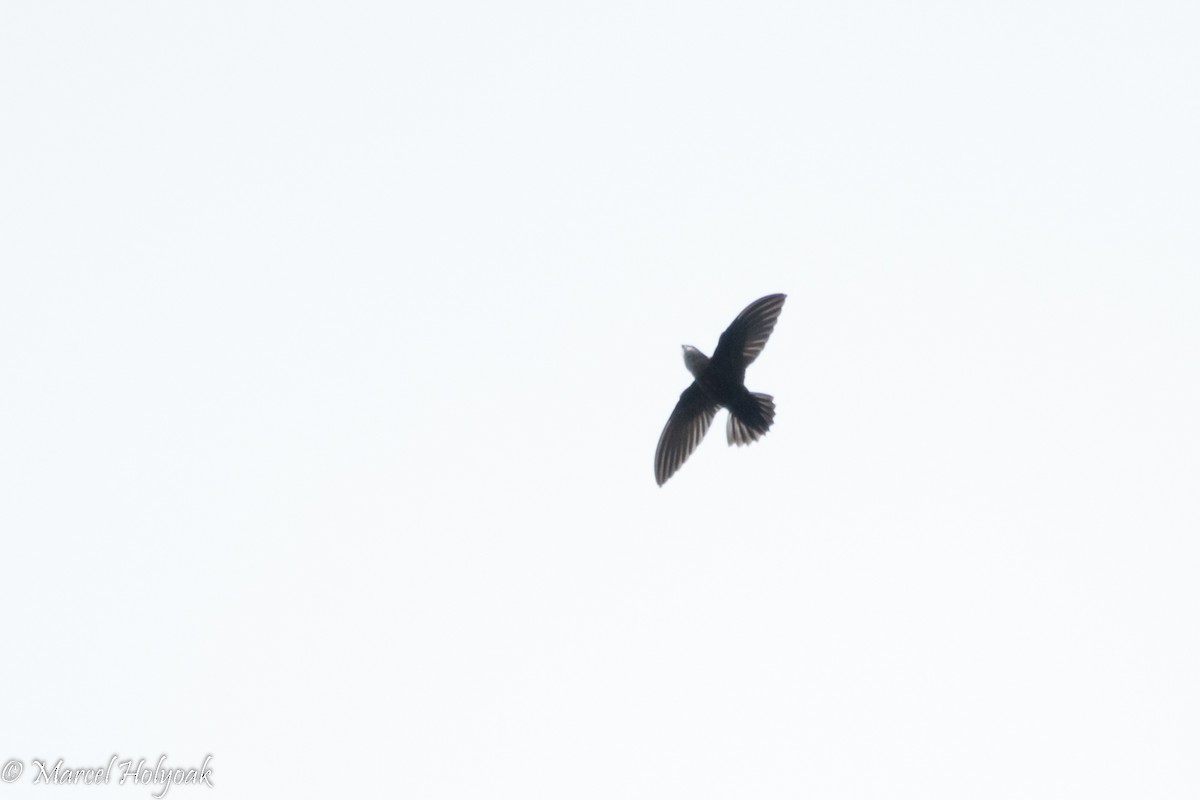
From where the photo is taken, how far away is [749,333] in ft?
41.0

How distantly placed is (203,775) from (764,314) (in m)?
7.20

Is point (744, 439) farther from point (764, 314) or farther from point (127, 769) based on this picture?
point (127, 769)

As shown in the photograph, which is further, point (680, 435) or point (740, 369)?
point (680, 435)

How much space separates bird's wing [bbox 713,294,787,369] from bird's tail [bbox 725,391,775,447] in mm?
332

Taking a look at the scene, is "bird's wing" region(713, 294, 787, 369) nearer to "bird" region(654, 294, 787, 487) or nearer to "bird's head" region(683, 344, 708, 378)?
"bird" region(654, 294, 787, 487)

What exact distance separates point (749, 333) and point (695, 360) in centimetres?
53

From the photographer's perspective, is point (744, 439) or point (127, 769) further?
point (127, 769)

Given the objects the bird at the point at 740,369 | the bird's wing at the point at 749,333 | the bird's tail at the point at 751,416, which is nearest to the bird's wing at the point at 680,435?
the bird at the point at 740,369

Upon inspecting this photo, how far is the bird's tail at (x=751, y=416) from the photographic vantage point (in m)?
12.4

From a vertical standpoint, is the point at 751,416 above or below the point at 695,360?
below

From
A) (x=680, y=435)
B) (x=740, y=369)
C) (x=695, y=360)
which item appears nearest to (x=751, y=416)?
(x=740, y=369)

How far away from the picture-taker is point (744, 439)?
41.2ft

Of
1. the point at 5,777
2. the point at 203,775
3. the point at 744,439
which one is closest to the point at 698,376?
the point at 744,439

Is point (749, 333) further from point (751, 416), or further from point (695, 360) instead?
point (751, 416)
